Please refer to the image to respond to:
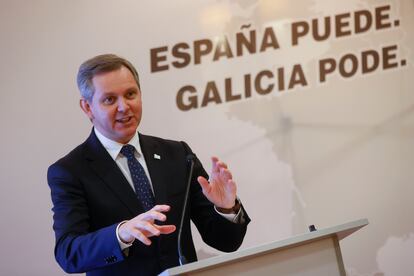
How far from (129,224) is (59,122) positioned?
78.0 inches

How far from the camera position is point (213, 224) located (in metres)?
2.60

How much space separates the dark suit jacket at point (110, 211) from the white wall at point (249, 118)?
1.34m

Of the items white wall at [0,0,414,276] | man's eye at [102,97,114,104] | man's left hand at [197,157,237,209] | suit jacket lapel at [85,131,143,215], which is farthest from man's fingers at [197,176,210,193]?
white wall at [0,0,414,276]

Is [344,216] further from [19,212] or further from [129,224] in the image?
[129,224]

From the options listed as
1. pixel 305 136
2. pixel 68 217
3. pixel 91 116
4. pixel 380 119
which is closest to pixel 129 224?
pixel 68 217

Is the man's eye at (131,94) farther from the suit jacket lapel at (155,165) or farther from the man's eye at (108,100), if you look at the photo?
the suit jacket lapel at (155,165)

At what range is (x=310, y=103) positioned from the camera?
411 cm

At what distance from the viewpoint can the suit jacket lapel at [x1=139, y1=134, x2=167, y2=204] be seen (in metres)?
2.50

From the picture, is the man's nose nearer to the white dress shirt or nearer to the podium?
the white dress shirt

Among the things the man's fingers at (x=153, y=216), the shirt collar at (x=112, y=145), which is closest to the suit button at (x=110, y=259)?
the man's fingers at (x=153, y=216)

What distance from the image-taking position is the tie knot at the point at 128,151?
2561 millimetres

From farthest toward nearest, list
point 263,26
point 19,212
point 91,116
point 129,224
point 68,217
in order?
point 263,26 → point 19,212 → point 91,116 → point 68,217 → point 129,224

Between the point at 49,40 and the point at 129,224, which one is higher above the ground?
the point at 49,40

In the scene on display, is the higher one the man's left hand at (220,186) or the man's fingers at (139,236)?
the man's left hand at (220,186)
